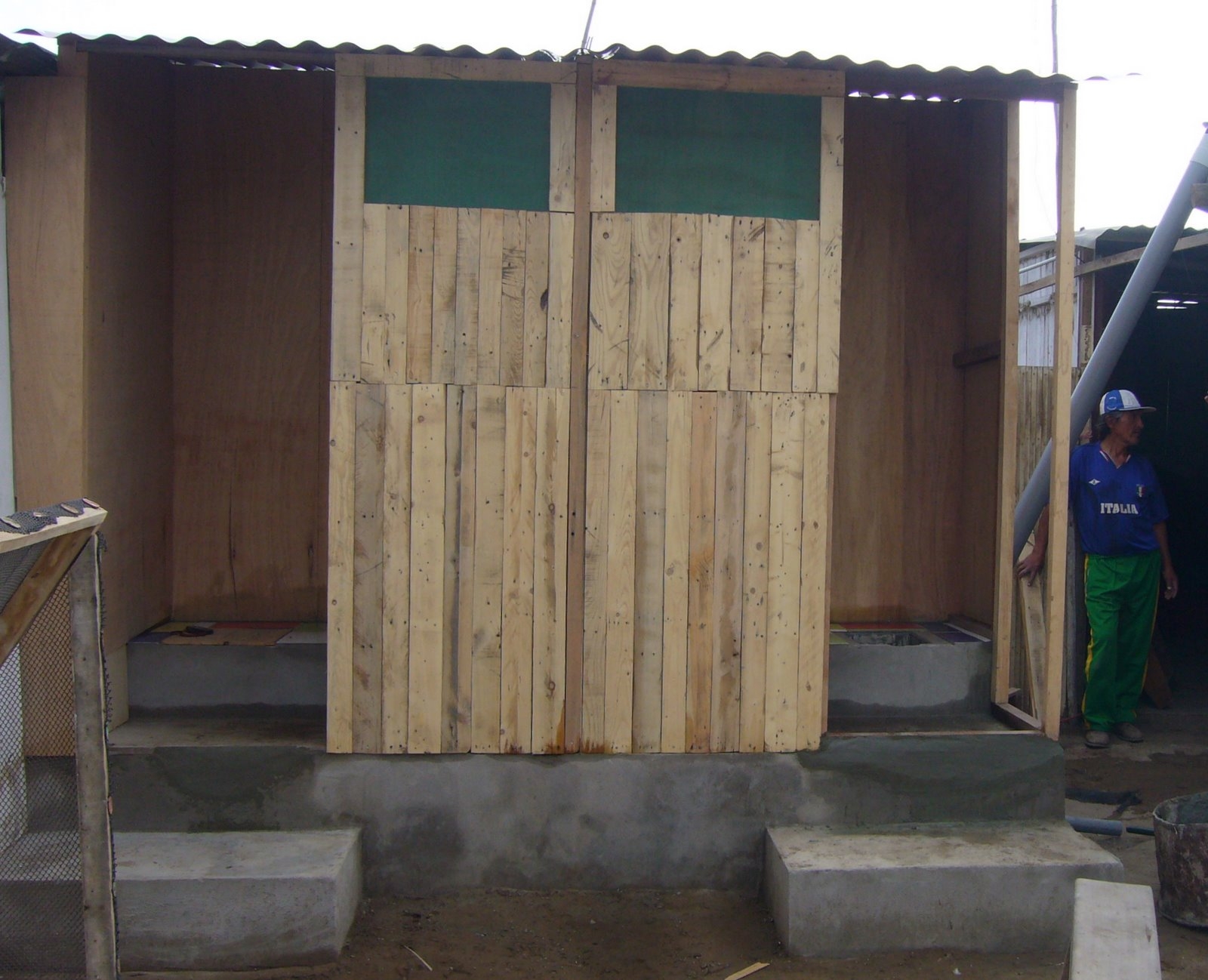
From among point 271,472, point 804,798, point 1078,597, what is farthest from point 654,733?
point 1078,597

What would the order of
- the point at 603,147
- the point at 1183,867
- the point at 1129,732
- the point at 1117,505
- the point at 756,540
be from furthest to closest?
the point at 1129,732
the point at 1117,505
the point at 756,540
the point at 603,147
the point at 1183,867

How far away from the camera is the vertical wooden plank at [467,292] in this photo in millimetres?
4520

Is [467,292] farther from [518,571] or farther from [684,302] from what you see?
[518,571]

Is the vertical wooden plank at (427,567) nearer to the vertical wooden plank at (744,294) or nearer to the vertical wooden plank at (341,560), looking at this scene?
the vertical wooden plank at (341,560)

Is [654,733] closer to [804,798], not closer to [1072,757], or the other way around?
[804,798]

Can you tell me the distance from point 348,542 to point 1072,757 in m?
4.68

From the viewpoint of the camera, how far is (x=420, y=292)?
4.52 meters

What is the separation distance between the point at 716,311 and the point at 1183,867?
3.04 m

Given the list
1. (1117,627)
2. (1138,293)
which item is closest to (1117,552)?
(1117,627)

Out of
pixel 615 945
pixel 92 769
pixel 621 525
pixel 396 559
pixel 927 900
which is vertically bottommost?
pixel 615 945

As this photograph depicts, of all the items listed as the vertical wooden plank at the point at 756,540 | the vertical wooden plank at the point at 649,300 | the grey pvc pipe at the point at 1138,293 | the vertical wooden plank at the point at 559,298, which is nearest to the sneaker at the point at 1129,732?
the grey pvc pipe at the point at 1138,293

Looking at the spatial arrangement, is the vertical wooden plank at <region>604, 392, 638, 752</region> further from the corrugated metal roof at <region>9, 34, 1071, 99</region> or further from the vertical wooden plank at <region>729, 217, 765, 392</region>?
the corrugated metal roof at <region>9, 34, 1071, 99</region>

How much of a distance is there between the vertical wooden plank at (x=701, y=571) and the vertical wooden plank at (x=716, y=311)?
0.09 meters

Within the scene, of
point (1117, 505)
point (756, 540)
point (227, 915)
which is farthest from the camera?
point (1117, 505)
